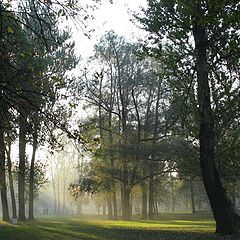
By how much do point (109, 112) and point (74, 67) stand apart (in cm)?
885

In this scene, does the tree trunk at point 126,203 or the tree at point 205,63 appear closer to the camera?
the tree at point 205,63

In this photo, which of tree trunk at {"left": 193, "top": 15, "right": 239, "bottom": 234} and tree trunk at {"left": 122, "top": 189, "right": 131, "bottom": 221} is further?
tree trunk at {"left": 122, "top": 189, "right": 131, "bottom": 221}

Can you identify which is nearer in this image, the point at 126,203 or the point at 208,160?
the point at 208,160

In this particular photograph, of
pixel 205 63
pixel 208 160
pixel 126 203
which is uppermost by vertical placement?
pixel 205 63

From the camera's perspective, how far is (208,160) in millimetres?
15758

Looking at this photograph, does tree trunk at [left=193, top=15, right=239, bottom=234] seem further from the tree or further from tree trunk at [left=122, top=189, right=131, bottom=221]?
tree trunk at [left=122, top=189, right=131, bottom=221]

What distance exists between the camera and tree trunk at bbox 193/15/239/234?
15.4 m

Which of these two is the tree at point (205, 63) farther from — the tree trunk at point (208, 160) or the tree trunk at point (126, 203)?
the tree trunk at point (126, 203)

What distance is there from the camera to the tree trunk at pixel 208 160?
1538 cm

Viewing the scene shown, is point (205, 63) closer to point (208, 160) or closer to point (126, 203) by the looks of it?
point (208, 160)

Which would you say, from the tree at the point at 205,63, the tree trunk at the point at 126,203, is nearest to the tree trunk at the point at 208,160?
the tree at the point at 205,63

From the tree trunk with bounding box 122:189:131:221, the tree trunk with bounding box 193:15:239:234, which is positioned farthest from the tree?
the tree trunk with bounding box 122:189:131:221

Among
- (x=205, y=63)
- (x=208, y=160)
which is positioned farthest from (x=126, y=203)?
(x=205, y=63)

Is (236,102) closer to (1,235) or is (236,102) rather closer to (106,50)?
(1,235)
